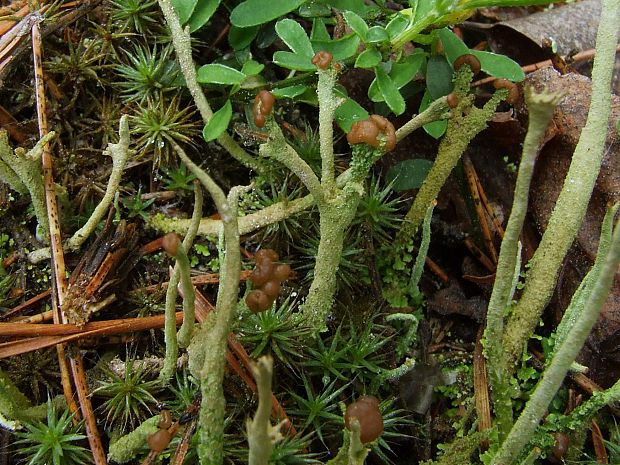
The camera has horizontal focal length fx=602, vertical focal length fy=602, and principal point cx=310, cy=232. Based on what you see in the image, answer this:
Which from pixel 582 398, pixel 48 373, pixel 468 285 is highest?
pixel 48 373

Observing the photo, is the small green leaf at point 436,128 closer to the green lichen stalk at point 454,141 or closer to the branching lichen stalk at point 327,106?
the green lichen stalk at point 454,141

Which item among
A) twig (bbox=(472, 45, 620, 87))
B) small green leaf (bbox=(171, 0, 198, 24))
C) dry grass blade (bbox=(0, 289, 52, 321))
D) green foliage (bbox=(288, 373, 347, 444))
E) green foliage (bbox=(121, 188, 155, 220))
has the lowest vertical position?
green foliage (bbox=(288, 373, 347, 444))

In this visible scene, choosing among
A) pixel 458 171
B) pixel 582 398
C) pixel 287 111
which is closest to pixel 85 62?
pixel 287 111

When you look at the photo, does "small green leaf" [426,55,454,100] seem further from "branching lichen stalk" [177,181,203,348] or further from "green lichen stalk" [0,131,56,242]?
"green lichen stalk" [0,131,56,242]

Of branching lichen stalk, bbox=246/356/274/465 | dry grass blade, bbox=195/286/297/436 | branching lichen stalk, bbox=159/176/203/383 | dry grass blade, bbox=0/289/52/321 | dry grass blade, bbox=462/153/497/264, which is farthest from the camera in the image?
dry grass blade, bbox=462/153/497/264

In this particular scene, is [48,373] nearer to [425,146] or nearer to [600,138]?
[425,146]

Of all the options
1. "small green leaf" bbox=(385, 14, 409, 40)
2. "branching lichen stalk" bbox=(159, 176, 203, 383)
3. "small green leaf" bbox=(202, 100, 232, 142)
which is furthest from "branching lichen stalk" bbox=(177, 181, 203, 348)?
"small green leaf" bbox=(385, 14, 409, 40)
